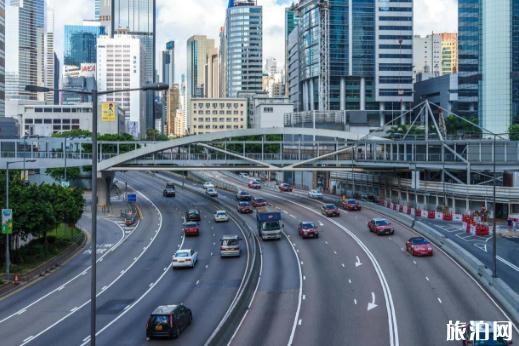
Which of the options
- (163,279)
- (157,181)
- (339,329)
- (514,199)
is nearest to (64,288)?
(163,279)

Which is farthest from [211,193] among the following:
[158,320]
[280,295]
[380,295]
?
[158,320]

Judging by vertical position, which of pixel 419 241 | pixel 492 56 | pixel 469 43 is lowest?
pixel 419 241

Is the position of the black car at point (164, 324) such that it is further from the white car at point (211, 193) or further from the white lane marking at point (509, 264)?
the white car at point (211, 193)

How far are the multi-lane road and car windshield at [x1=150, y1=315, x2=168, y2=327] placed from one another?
3.41 feet

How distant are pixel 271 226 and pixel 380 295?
21.0 m

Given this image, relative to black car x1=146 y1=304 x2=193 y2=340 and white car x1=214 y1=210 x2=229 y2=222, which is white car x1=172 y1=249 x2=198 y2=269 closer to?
black car x1=146 y1=304 x2=193 y2=340

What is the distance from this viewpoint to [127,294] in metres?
39.2

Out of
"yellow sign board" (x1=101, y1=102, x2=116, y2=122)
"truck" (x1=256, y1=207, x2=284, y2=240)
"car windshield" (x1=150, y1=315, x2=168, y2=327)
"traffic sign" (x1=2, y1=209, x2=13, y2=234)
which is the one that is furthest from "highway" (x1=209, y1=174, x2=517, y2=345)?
"yellow sign board" (x1=101, y1=102, x2=116, y2=122)

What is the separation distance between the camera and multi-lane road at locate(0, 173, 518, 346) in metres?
29.6

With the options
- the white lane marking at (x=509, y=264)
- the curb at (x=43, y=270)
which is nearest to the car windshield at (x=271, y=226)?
the curb at (x=43, y=270)

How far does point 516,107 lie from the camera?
153875 mm

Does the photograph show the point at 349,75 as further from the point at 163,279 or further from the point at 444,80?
the point at 163,279

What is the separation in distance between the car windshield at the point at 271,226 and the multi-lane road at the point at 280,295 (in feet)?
3.92

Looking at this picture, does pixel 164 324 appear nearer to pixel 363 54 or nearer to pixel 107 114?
pixel 363 54
